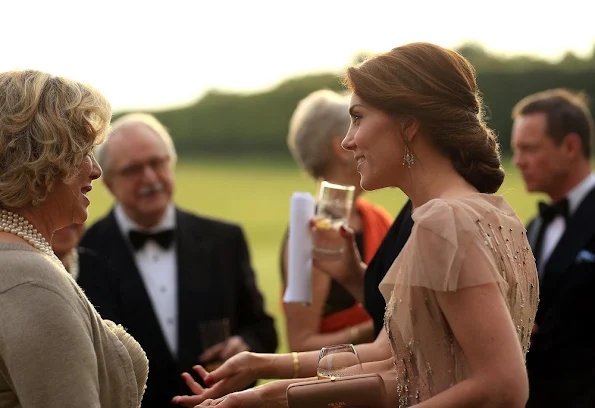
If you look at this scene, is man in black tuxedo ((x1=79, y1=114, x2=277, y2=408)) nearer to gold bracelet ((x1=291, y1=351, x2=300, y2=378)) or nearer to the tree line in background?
gold bracelet ((x1=291, y1=351, x2=300, y2=378))

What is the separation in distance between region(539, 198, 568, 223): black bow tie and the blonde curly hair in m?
4.03

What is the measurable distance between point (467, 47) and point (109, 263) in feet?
73.9

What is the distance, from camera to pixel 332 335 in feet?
15.9

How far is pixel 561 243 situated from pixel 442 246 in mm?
3371

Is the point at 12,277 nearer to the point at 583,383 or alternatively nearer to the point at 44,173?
the point at 44,173

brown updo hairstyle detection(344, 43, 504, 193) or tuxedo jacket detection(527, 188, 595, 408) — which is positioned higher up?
brown updo hairstyle detection(344, 43, 504, 193)

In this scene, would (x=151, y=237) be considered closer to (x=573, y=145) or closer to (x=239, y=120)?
(x=573, y=145)

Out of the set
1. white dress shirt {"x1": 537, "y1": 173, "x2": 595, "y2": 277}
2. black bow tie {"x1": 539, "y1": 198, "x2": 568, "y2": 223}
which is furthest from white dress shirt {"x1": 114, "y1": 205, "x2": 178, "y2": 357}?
black bow tie {"x1": 539, "y1": 198, "x2": 568, "y2": 223}

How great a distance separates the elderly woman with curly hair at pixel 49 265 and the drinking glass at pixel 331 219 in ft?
5.30

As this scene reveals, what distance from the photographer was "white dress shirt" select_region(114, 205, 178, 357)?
543 cm

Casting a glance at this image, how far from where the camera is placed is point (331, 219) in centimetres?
444

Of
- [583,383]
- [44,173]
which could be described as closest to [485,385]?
[44,173]

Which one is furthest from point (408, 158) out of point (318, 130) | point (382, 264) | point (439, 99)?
point (318, 130)

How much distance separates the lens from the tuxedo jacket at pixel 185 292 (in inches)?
207
